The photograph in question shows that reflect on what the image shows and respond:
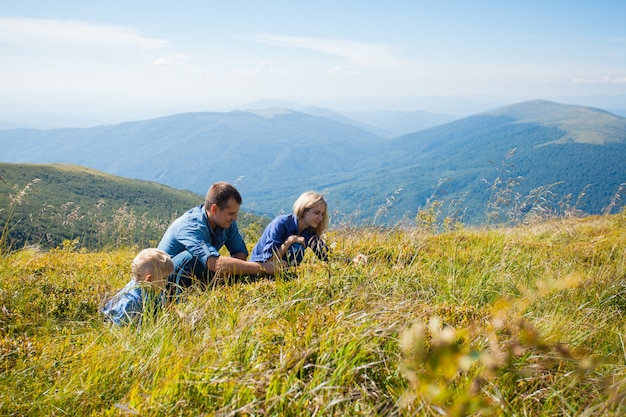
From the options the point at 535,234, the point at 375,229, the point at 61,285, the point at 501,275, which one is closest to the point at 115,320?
the point at 61,285

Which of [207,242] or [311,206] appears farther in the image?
[311,206]

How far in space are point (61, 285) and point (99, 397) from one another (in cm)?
296

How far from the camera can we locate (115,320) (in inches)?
159

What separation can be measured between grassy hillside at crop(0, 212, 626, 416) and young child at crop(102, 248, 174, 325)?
199 mm

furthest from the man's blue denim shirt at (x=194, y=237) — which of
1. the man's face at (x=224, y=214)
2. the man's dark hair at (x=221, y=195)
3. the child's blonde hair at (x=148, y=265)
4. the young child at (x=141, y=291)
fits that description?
the child's blonde hair at (x=148, y=265)

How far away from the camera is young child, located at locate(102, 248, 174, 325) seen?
401 centimetres

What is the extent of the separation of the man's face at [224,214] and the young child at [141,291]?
1268 mm

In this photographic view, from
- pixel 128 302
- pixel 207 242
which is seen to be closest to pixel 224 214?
pixel 207 242

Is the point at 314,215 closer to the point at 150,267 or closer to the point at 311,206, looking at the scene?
the point at 311,206

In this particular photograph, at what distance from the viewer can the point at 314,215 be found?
634 cm

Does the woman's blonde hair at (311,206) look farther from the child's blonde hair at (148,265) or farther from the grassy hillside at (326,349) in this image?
the child's blonde hair at (148,265)

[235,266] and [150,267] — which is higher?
[150,267]

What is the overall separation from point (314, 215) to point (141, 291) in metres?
2.73

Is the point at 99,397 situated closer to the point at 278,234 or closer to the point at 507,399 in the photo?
the point at 507,399
